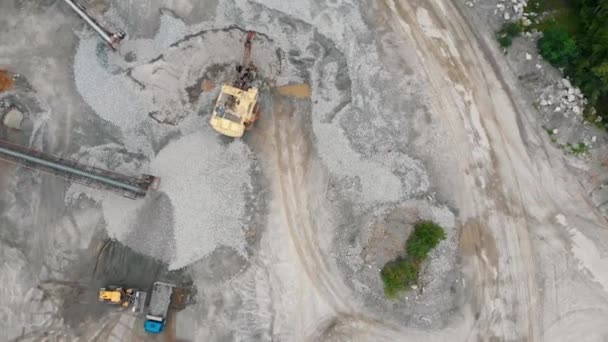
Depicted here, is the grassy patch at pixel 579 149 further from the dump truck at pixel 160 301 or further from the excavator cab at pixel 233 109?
the dump truck at pixel 160 301

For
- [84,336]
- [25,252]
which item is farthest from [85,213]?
[84,336]

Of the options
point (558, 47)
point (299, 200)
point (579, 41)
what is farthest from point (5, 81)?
point (579, 41)

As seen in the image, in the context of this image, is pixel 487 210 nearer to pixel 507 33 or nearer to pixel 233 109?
pixel 507 33

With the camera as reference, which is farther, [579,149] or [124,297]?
[579,149]

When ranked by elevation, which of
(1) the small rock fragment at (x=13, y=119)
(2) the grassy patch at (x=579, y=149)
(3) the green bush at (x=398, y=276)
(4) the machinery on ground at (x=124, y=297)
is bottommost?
(4) the machinery on ground at (x=124, y=297)

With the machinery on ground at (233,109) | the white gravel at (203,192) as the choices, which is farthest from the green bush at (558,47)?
the white gravel at (203,192)

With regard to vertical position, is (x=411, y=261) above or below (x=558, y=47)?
below

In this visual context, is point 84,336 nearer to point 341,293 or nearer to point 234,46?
point 341,293
